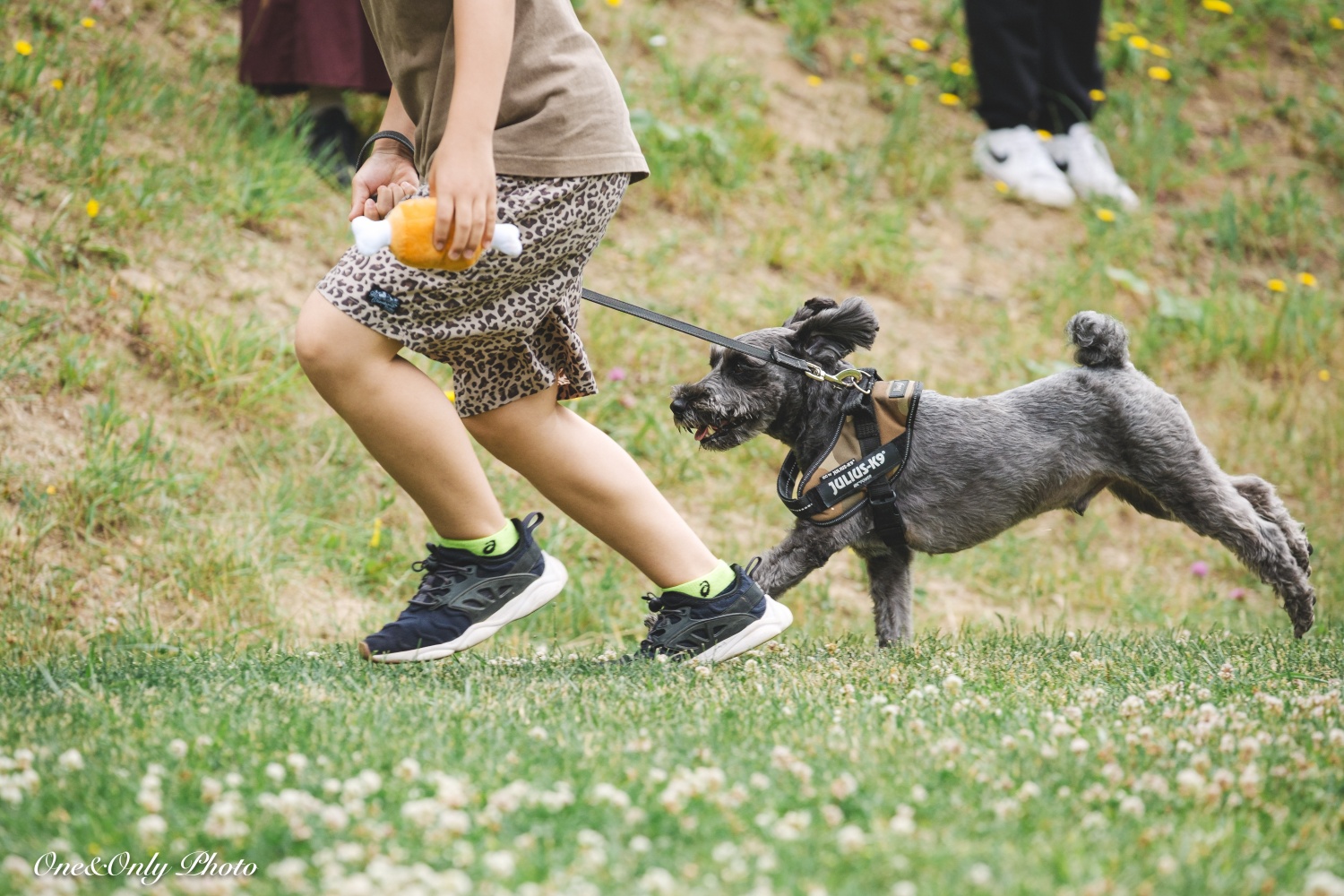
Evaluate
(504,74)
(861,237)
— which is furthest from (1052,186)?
(504,74)

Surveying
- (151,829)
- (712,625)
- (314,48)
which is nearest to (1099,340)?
(712,625)

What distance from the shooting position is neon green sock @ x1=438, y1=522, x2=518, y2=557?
316 cm

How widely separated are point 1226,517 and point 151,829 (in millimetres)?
3136

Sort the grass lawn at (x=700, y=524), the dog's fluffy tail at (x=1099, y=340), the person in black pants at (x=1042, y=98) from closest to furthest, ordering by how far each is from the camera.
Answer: the grass lawn at (x=700, y=524) < the dog's fluffy tail at (x=1099, y=340) < the person in black pants at (x=1042, y=98)

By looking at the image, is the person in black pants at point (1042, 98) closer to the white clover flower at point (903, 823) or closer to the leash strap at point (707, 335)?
the leash strap at point (707, 335)

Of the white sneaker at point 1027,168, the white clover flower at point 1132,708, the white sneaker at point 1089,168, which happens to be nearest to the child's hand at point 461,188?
the white clover flower at point 1132,708

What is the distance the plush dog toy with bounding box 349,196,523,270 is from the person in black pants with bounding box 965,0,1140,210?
19.5ft

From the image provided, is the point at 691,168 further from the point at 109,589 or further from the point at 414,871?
the point at 414,871

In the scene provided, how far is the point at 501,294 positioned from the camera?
282 centimetres

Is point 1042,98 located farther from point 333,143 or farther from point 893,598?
point 893,598

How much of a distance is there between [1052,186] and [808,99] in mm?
1750

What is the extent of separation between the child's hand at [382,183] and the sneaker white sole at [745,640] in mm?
1440

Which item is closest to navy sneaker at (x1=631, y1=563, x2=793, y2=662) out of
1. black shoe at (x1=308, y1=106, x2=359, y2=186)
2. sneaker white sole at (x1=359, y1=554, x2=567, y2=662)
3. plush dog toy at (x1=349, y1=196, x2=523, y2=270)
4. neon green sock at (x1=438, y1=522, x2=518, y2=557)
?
sneaker white sole at (x1=359, y1=554, x2=567, y2=662)

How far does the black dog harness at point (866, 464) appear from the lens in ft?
11.3
